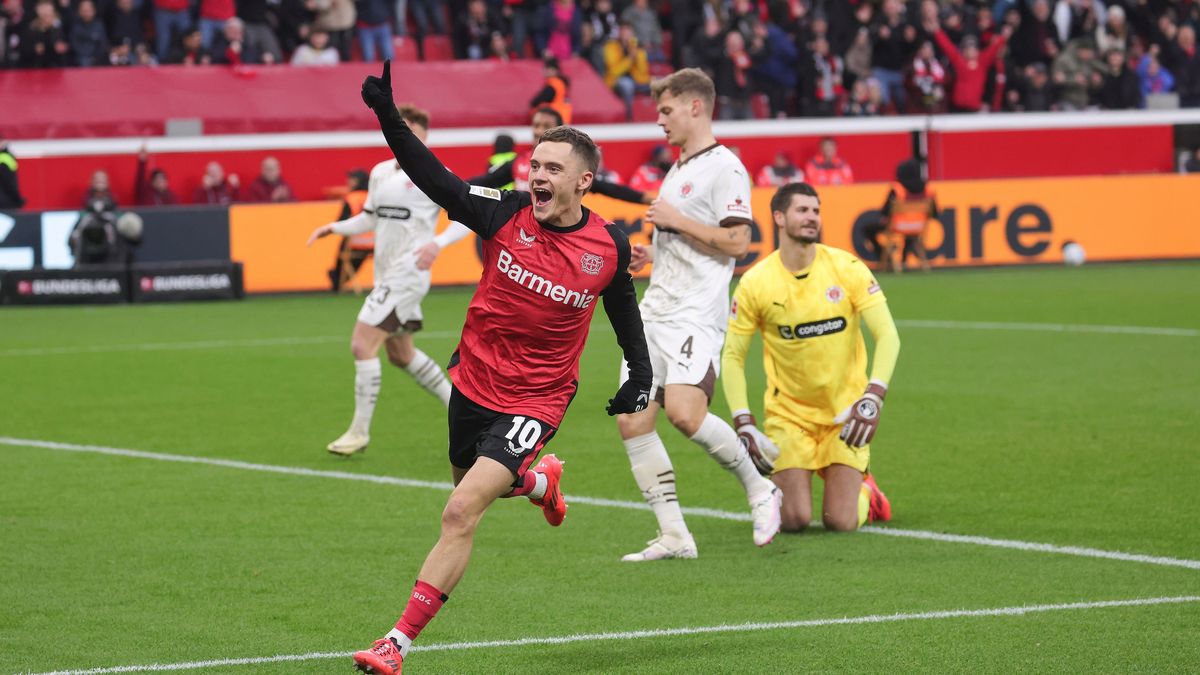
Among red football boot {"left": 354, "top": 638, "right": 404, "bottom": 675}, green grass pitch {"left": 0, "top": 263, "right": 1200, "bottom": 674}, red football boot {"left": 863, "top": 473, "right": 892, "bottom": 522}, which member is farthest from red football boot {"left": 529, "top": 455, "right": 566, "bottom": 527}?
red football boot {"left": 863, "top": 473, "right": 892, "bottom": 522}

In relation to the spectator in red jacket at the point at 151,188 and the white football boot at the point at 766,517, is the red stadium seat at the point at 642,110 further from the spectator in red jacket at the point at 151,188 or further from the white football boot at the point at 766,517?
the white football boot at the point at 766,517

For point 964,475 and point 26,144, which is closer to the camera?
point 964,475

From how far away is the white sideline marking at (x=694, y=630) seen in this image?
655cm

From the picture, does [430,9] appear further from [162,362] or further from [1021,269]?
[162,362]

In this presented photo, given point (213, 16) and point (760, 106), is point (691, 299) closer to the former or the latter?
point (213, 16)

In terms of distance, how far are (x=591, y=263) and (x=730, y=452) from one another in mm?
2417

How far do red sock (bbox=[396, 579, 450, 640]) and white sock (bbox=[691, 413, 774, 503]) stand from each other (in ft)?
8.95

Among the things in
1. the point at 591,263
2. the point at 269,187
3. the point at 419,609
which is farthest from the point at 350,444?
the point at 269,187

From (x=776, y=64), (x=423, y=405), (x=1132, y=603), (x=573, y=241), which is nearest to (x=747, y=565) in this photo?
(x=1132, y=603)

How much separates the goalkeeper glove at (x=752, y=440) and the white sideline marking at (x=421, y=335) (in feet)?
33.8

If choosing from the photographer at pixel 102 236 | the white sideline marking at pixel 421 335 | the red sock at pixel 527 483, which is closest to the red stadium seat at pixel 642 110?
the photographer at pixel 102 236

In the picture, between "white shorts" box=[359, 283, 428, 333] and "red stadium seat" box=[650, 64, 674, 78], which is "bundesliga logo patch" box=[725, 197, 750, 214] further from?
"red stadium seat" box=[650, 64, 674, 78]

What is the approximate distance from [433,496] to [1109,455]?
4319mm

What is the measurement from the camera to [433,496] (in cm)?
1048
